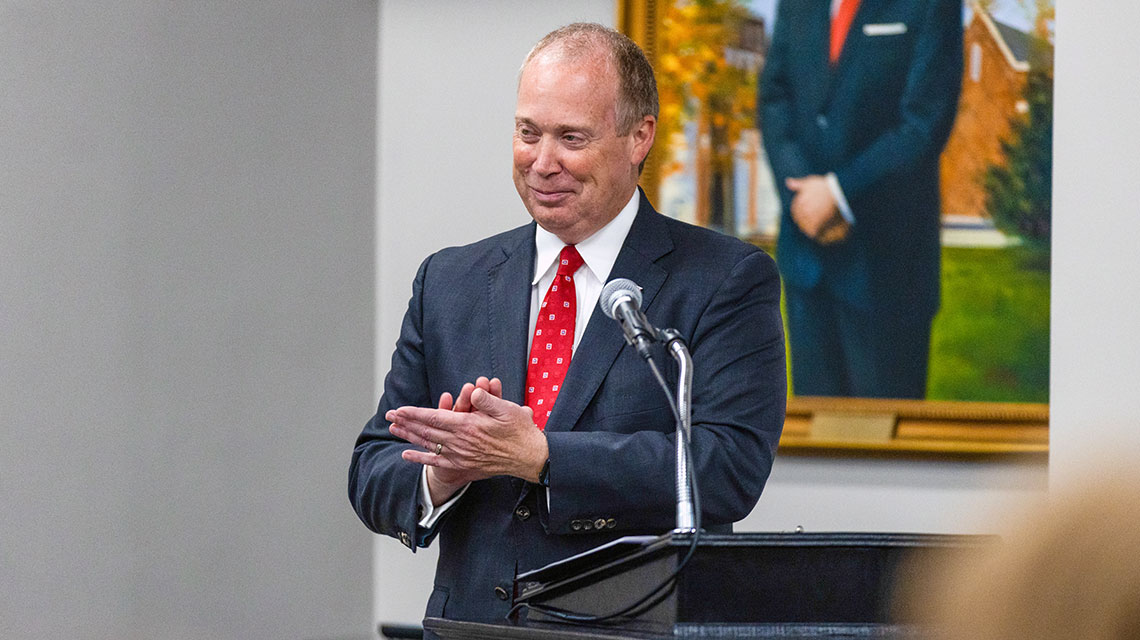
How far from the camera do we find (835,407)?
4195 mm

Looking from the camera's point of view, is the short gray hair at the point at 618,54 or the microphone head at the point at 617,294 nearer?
the microphone head at the point at 617,294

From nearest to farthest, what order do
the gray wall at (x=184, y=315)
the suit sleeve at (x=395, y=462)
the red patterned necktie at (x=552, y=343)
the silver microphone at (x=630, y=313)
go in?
the silver microphone at (x=630, y=313) < the suit sleeve at (x=395, y=462) < the red patterned necktie at (x=552, y=343) < the gray wall at (x=184, y=315)

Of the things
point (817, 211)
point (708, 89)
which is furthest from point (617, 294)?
point (708, 89)

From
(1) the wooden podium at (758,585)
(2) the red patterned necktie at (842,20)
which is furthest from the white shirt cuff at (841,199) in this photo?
(1) the wooden podium at (758,585)

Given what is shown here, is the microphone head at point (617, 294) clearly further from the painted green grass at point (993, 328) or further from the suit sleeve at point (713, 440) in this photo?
the painted green grass at point (993, 328)

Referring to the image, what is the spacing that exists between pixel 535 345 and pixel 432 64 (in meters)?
2.46

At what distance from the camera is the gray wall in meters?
3.18

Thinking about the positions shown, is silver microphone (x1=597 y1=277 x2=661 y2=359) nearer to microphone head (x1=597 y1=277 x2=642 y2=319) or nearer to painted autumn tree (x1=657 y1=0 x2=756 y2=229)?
microphone head (x1=597 y1=277 x2=642 y2=319)

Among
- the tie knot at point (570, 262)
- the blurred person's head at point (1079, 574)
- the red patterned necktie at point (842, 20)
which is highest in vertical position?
the red patterned necktie at point (842, 20)

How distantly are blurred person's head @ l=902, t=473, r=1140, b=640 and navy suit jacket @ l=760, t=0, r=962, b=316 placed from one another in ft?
11.9

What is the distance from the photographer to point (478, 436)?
6.64 ft

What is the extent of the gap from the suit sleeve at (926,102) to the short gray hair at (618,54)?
184 cm

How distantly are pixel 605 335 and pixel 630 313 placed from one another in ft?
1.49

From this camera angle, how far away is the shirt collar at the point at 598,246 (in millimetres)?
2445
